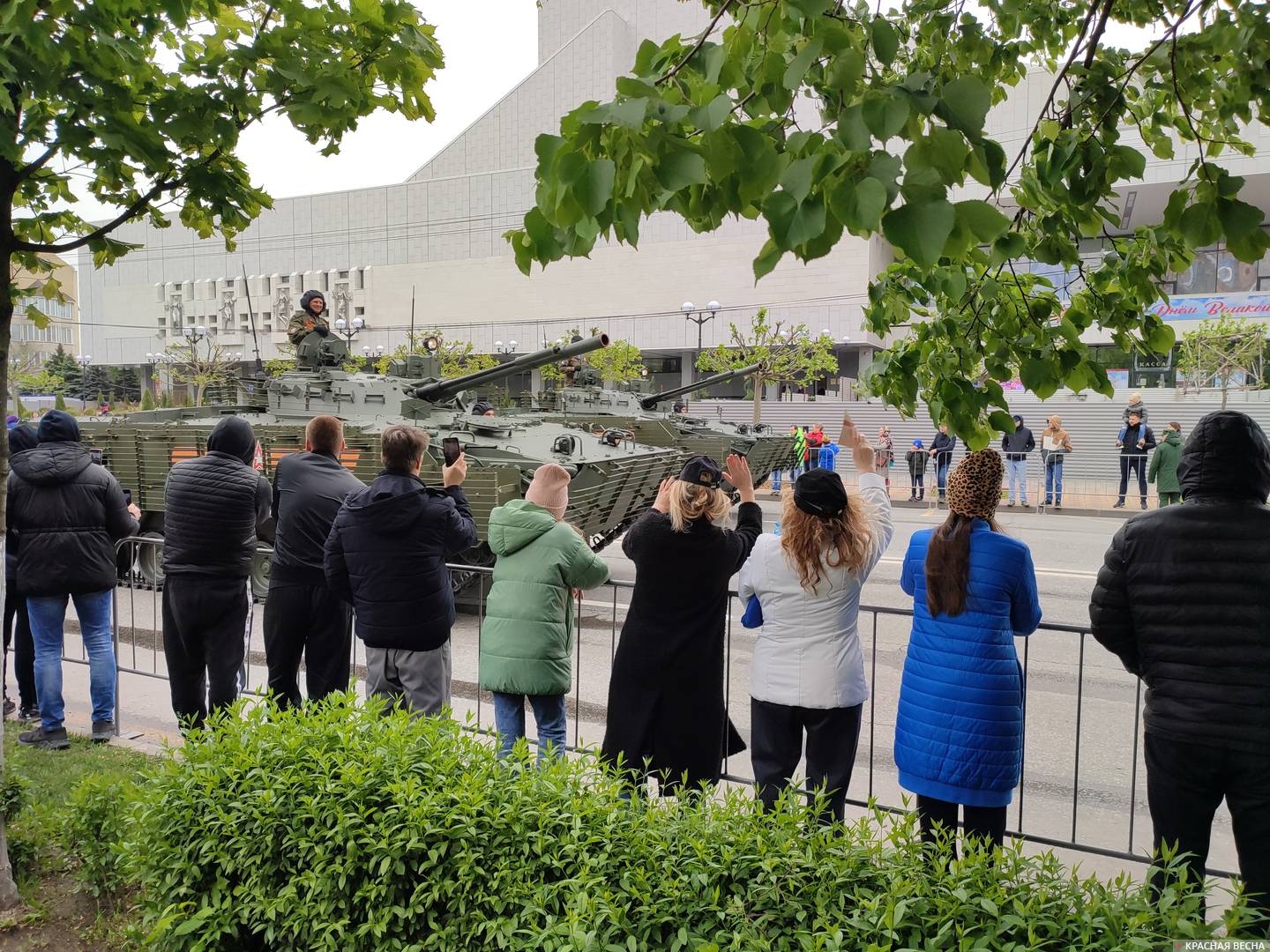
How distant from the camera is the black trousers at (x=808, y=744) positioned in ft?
14.2

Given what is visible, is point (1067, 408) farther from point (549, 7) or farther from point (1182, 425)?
point (549, 7)

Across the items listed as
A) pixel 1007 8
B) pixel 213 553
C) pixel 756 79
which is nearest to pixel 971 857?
pixel 756 79

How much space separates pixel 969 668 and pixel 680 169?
271 centimetres

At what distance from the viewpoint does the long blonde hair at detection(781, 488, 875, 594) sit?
14.0 feet

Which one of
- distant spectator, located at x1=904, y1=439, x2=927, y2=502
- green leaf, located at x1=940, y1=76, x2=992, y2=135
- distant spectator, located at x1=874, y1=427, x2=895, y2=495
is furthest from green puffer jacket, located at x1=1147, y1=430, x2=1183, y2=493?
green leaf, located at x1=940, y1=76, x2=992, y2=135

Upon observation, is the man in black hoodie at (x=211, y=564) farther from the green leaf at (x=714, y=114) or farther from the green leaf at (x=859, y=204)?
the green leaf at (x=859, y=204)

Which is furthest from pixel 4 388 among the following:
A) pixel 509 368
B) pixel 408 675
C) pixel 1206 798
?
pixel 509 368

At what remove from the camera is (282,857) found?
10.9 feet

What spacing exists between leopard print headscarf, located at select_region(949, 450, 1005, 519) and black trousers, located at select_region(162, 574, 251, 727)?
3957mm

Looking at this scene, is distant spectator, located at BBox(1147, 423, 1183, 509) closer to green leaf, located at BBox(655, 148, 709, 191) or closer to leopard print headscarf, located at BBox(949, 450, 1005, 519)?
leopard print headscarf, located at BBox(949, 450, 1005, 519)

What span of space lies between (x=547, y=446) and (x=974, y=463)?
817cm

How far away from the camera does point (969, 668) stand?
13.0 ft

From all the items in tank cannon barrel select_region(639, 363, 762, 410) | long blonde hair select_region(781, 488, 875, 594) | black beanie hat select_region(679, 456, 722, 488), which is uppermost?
tank cannon barrel select_region(639, 363, 762, 410)

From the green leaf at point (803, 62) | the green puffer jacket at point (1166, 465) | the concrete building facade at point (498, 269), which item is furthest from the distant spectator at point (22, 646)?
the concrete building facade at point (498, 269)
